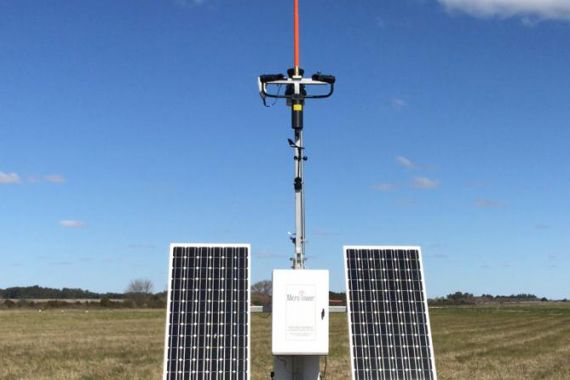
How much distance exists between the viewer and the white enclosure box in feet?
36.0

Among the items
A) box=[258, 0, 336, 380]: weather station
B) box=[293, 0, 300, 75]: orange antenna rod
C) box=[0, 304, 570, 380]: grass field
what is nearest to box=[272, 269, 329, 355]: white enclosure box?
box=[258, 0, 336, 380]: weather station

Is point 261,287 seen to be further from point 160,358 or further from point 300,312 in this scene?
point 160,358

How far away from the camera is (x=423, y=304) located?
38.5ft

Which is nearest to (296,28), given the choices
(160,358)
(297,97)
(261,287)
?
(297,97)

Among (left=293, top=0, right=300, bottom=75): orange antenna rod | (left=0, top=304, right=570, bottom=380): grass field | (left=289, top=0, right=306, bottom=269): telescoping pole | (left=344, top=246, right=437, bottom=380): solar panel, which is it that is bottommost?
(left=0, top=304, right=570, bottom=380): grass field

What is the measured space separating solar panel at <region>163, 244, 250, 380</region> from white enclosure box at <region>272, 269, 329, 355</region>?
0.62m

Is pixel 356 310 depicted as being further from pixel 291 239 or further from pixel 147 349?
pixel 147 349

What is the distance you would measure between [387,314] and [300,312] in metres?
1.54

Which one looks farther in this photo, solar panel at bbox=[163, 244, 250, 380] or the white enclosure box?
solar panel at bbox=[163, 244, 250, 380]

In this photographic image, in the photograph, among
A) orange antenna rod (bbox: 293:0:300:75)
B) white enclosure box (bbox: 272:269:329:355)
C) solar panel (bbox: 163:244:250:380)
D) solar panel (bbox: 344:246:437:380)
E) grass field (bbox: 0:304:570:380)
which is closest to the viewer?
white enclosure box (bbox: 272:269:329:355)

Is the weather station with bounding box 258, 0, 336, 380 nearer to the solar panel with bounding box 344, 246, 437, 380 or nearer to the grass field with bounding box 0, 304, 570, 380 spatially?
the solar panel with bounding box 344, 246, 437, 380

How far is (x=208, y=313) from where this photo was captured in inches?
452

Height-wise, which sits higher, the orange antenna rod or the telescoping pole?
the orange antenna rod

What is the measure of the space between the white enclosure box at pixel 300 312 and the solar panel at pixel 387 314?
63 cm
